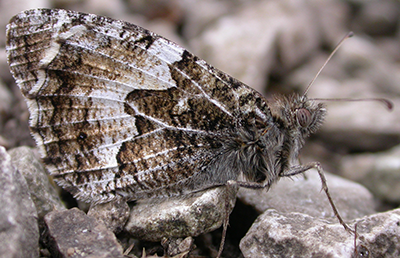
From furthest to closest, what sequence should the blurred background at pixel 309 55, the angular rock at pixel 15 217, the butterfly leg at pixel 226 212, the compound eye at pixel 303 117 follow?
1. the blurred background at pixel 309 55
2. the compound eye at pixel 303 117
3. the butterfly leg at pixel 226 212
4. the angular rock at pixel 15 217

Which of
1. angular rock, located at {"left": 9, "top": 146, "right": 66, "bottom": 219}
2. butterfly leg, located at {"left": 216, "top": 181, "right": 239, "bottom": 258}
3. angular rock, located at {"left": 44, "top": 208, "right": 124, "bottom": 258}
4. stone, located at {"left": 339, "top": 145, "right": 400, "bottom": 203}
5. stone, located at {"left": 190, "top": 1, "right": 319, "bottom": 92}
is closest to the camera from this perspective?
angular rock, located at {"left": 44, "top": 208, "right": 124, "bottom": 258}

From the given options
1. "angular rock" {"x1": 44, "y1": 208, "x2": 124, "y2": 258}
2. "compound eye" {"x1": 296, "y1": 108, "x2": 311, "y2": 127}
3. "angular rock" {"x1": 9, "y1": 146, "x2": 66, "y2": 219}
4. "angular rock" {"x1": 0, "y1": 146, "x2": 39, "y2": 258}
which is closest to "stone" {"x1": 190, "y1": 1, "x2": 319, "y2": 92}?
"compound eye" {"x1": 296, "y1": 108, "x2": 311, "y2": 127}

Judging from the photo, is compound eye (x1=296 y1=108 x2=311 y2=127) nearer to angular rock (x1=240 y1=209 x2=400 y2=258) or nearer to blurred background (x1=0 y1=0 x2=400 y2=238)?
angular rock (x1=240 y1=209 x2=400 y2=258)

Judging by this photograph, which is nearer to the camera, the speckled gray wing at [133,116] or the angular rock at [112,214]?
the angular rock at [112,214]

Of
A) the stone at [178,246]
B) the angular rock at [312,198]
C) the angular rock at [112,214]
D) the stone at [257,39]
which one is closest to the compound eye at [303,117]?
the angular rock at [312,198]

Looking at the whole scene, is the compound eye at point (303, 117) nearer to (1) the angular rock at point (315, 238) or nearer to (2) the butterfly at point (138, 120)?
(2) the butterfly at point (138, 120)

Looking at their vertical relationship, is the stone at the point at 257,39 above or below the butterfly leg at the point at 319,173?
above

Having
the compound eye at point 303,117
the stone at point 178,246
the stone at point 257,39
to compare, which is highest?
the stone at point 257,39
